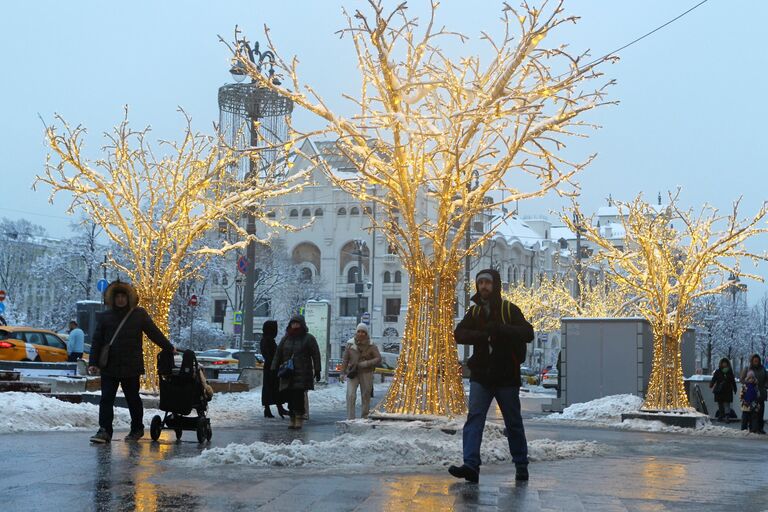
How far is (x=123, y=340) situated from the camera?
38.6 ft

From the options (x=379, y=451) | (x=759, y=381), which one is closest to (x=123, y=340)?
(x=379, y=451)

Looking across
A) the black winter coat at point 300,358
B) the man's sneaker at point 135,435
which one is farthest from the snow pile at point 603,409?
→ the man's sneaker at point 135,435

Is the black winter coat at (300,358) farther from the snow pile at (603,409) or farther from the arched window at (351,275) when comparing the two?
the arched window at (351,275)

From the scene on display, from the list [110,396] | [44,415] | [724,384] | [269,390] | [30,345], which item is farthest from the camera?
[30,345]

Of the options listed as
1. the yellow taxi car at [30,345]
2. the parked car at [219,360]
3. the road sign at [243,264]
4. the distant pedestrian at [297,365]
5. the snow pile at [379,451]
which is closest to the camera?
the snow pile at [379,451]

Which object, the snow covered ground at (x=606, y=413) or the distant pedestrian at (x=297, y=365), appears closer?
the distant pedestrian at (x=297, y=365)

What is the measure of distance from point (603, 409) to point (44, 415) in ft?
41.5

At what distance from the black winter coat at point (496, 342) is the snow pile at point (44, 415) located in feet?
20.9

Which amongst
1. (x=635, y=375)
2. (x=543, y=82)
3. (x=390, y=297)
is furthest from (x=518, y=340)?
(x=390, y=297)

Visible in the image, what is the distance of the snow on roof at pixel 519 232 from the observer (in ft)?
320

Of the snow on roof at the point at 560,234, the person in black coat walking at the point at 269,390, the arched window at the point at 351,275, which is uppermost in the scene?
the snow on roof at the point at 560,234

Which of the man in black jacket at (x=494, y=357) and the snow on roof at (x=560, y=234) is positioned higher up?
the snow on roof at (x=560, y=234)

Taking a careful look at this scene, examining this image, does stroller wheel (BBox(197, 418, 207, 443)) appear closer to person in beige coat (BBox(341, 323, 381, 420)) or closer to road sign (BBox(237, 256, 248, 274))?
person in beige coat (BBox(341, 323, 381, 420))

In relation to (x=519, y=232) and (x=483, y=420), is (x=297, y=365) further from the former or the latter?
(x=519, y=232)
